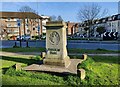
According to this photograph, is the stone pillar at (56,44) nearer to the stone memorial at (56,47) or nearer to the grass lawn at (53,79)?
the stone memorial at (56,47)

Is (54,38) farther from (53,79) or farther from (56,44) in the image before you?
(53,79)

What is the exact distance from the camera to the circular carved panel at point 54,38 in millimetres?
10648

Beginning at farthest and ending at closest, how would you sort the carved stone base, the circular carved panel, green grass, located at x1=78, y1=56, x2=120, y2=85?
the circular carved panel → the carved stone base → green grass, located at x1=78, y1=56, x2=120, y2=85

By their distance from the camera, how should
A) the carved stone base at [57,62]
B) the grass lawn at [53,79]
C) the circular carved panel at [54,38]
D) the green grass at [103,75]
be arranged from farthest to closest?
the circular carved panel at [54,38] → the carved stone base at [57,62] → the green grass at [103,75] → the grass lawn at [53,79]

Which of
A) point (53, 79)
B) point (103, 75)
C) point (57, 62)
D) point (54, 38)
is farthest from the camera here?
point (54, 38)

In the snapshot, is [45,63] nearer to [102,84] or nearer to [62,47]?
[62,47]

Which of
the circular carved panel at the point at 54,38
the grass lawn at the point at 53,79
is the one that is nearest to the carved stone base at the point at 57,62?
the circular carved panel at the point at 54,38

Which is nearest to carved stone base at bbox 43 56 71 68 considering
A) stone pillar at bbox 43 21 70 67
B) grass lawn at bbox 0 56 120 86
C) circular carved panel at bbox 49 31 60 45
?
stone pillar at bbox 43 21 70 67

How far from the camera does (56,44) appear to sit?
10.7 metres

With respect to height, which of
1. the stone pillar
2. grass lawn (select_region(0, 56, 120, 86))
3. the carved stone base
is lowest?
grass lawn (select_region(0, 56, 120, 86))

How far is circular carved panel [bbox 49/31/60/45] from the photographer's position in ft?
34.9

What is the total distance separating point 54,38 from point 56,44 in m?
0.31

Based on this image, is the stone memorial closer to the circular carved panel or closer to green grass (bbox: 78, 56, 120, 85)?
the circular carved panel

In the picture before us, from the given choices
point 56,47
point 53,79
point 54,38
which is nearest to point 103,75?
point 53,79
